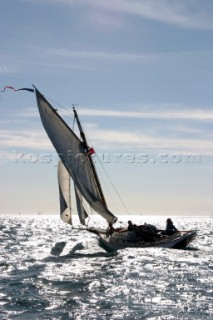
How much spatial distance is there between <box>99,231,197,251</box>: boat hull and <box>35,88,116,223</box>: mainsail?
6.57 feet

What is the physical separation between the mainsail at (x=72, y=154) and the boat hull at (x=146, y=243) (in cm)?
200

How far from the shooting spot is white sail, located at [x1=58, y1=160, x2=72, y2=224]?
49188 mm

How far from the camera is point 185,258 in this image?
3959 centimetres

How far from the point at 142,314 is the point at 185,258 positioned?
2078 centimetres

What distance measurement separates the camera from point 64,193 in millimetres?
49219

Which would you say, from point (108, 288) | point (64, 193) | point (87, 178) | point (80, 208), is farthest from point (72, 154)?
point (108, 288)

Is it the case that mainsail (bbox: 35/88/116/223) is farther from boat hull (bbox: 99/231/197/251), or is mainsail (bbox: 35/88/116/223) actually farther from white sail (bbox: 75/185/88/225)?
white sail (bbox: 75/185/88/225)

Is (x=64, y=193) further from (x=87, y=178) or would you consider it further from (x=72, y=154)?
(x=72, y=154)

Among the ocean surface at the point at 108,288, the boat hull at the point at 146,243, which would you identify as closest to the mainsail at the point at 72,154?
the boat hull at the point at 146,243

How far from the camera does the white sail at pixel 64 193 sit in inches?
1937

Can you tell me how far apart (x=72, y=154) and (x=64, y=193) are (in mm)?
5391

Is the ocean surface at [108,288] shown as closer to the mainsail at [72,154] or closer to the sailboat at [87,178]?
the sailboat at [87,178]

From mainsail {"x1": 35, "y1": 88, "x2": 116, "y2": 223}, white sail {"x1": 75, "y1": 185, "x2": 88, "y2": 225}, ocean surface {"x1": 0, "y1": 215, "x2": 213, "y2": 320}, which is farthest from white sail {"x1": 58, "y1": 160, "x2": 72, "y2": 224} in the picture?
ocean surface {"x1": 0, "y1": 215, "x2": 213, "y2": 320}

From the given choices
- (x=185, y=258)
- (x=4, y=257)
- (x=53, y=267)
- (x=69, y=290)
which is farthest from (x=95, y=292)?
(x=4, y=257)
